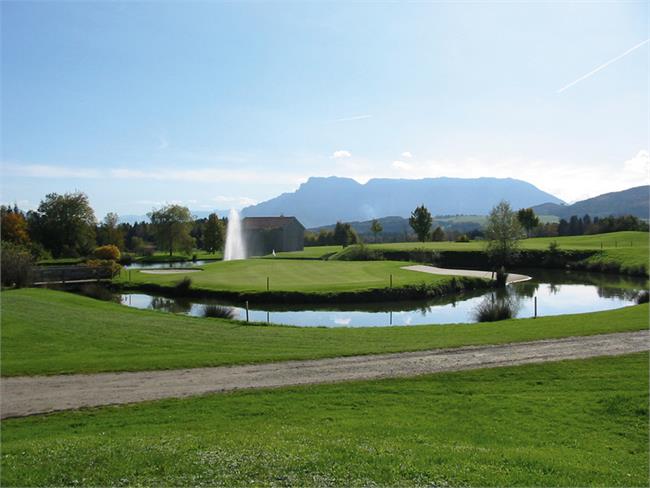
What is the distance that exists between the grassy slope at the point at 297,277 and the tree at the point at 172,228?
100 ft

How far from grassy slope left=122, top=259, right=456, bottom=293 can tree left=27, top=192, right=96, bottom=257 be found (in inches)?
1238

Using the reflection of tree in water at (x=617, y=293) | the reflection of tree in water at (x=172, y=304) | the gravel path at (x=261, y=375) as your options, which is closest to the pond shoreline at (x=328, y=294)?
the reflection of tree in water at (x=172, y=304)

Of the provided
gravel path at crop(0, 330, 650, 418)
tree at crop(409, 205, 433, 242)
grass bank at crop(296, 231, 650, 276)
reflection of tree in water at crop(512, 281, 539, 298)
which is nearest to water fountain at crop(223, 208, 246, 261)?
grass bank at crop(296, 231, 650, 276)

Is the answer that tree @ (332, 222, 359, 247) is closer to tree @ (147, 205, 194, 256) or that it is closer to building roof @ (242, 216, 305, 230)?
building roof @ (242, 216, 305, 230)

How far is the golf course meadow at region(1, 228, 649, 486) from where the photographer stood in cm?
693

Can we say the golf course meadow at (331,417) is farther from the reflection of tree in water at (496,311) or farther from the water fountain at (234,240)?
the water fountain at (234,240)

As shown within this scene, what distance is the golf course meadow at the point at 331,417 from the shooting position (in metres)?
6.93

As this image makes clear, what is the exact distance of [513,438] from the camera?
8.74 m

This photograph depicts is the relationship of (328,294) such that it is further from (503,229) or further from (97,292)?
(503,229)

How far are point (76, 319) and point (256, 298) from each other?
1506cm

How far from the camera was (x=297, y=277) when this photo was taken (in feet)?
143

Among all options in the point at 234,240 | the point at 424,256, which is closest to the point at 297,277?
the point at 424,256

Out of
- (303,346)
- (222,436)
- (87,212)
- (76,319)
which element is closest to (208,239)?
(87,212)

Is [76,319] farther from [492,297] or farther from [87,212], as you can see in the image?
[87,212]
